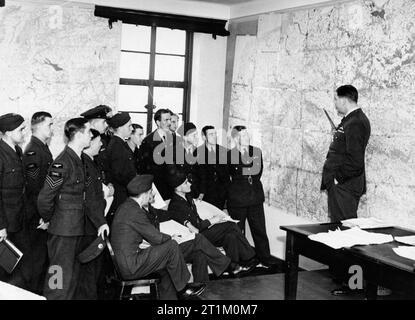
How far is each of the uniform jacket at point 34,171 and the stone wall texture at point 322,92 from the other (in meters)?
2.80

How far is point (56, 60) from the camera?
672 cm

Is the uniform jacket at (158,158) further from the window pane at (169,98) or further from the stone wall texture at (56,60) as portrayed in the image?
the window pane at (169,98)

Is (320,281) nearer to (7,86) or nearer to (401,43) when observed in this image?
(401,43)

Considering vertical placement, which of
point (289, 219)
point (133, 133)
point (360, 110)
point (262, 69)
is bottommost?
point (289, 219)

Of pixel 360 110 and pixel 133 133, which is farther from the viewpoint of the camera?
pixel 133 133

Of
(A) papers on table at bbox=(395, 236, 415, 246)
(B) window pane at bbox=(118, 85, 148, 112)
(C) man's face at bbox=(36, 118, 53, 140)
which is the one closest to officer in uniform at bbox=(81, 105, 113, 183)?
(C) man's face at bbox=(36, 118, 53, 140)

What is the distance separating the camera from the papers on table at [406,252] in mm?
3385

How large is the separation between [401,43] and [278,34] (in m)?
2.00

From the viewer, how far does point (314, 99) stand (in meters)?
6.02

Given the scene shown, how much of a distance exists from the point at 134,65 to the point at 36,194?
307 centimetres

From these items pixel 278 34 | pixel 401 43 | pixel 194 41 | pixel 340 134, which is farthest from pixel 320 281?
pixel 194 41

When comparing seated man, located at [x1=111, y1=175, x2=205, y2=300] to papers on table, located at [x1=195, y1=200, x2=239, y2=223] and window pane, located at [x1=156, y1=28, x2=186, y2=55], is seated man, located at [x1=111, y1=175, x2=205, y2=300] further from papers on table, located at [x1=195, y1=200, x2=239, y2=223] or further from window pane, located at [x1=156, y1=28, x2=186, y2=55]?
window pane, located at [x1=156, y1=28, x2=186, y2=55]

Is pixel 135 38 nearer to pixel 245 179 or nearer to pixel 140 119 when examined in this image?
pixel 140 119

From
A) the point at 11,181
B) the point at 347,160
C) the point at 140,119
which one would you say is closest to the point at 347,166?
the point at 347,160
